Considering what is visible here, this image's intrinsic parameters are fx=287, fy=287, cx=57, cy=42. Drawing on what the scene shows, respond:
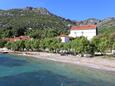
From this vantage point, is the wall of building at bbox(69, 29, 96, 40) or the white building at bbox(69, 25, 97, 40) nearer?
the white building at bbox(69, 25, 97, 40)

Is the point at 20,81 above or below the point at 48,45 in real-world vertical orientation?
below

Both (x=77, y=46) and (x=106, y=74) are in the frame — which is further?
(x=77, y=46)

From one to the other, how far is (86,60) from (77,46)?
14.7 meters

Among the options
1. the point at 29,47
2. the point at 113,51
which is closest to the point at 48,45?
the point at 29,47

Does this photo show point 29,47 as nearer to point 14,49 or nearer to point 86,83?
point 14,49

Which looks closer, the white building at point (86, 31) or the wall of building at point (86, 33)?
the white building at point (86, 31)

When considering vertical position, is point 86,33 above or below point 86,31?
below

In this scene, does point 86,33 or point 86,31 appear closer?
point 86,31

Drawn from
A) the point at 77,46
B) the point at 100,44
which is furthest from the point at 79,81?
the point at 77,46

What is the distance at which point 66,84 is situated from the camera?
50406mm

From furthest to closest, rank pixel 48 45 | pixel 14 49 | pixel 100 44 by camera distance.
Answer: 1. pixel 14 49
2. pixel 48 45
3. pixel 100 44

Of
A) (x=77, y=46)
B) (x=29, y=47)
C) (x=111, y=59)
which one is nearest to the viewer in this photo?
(x=111, y=59)

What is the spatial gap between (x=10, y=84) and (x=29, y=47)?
297 feet

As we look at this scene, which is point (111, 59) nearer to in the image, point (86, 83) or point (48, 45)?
point (86, 83)
